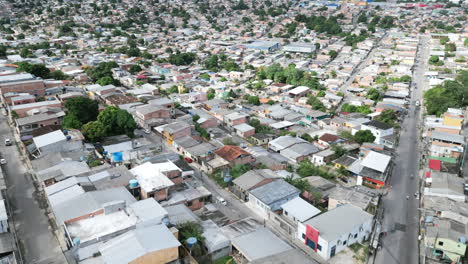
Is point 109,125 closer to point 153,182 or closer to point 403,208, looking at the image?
point 153,182

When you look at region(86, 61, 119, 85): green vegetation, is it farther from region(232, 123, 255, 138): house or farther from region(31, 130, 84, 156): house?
region(232, 123, 255, 138): house

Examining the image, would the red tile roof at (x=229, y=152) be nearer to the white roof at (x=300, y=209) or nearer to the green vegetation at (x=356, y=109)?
the white roof at (x=300, y=209)

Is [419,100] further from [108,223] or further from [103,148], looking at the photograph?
[108,223]

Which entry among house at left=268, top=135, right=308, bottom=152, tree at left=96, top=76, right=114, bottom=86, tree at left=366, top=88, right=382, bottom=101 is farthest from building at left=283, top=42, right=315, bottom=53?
house at left=268, top=135, right=308, bottom=152

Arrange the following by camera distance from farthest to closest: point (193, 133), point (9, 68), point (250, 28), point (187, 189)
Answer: point (250, 28) → point (9, 68) → point (193, 133) → point (187, 189)

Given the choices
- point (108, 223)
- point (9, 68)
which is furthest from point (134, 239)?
point (9, 68)
